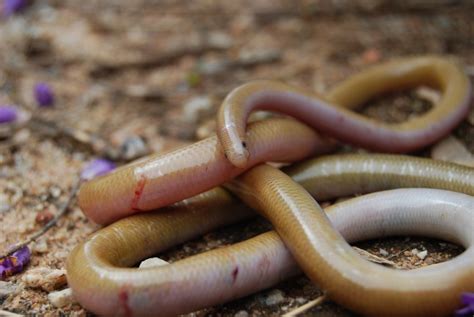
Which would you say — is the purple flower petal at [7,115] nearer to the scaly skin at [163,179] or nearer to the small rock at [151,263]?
the scaly skin at [163,179]

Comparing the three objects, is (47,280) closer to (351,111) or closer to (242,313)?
(242,313)

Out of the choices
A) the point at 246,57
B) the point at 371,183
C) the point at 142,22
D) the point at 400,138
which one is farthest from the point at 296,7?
the point at 371,183

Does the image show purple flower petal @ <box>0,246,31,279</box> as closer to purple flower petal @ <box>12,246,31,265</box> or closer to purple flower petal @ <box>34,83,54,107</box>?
purple flower petal @ <box>12,246,31,265</box>

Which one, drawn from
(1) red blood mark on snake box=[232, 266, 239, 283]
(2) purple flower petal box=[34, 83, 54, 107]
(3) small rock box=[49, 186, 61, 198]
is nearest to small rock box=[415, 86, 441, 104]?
(1) red blood mark on snake box=[232, 266, 239, 283]

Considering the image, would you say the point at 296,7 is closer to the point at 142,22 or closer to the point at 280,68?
the point at 280,68

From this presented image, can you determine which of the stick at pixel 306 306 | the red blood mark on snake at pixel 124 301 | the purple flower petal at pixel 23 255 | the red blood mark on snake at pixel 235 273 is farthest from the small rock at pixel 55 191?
the stick at pixel 306 306

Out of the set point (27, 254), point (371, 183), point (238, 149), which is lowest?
point (27, 254)
